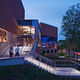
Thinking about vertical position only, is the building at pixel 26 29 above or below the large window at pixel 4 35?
above

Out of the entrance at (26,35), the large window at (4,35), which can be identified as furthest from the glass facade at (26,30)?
the large window at (4,35)

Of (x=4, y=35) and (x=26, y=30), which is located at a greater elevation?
(x=26, y=30)

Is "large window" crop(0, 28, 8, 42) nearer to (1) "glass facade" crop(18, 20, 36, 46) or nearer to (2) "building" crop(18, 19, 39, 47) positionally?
(1) "glass facade" crop(18, 20, 36, 46)

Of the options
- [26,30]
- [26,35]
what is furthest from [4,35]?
[26,30]

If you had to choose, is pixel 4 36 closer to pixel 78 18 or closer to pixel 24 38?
pixel 24 38

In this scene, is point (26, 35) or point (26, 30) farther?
Result: point (26, 30)

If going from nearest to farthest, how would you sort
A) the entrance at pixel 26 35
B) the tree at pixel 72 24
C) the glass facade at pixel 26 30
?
1. the tree at pixel 72 24
2. the entrance at pixel 26 35
3. the glass facade at pixel 26 30

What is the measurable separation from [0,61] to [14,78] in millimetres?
4371

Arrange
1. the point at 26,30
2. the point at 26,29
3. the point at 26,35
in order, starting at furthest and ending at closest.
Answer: the point at 26,29 < the point at 26,30 < the point at 26,35

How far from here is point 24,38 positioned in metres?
36.5

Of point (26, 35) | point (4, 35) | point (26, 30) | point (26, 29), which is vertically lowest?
point (4, 35)

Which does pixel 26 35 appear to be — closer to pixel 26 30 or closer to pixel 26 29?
pixel 26 30

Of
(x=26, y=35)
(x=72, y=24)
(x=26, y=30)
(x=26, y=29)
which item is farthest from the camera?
(x=26, y=29)

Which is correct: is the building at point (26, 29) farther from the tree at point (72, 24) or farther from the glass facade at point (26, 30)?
the tree at point (72, 24)
